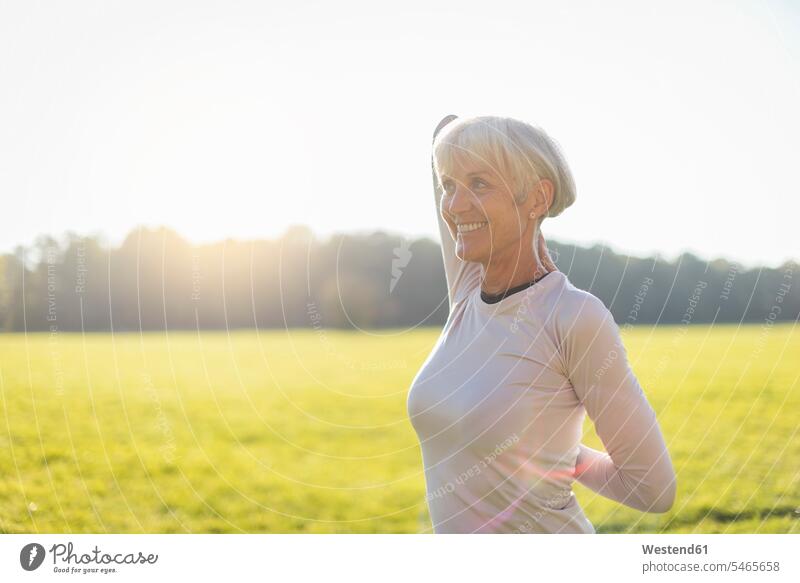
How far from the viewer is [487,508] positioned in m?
1.52

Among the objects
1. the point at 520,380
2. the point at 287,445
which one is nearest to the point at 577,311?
the point at 520,380

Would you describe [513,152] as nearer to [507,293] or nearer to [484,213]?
[484,213]

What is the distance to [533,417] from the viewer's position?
1.42 metres

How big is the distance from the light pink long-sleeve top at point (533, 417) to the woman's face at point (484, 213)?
11 centimetres

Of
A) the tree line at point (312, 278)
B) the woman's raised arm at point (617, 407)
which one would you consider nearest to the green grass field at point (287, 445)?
the tree line at point (312, 278)

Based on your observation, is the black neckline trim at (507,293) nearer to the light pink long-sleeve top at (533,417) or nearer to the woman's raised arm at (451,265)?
the light pink long-sleeve top at (533,417)

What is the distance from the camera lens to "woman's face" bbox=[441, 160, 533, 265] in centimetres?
147

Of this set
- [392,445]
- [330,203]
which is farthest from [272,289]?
[330,203]

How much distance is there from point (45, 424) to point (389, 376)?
6406 millimetres

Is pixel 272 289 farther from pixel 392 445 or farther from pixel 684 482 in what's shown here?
pixel 684 482

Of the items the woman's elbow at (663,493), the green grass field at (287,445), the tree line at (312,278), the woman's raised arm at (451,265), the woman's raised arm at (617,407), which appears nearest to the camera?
the woman's raised arm at (617,407)

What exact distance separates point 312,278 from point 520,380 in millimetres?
6328

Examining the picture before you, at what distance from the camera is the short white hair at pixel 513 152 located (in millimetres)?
1422

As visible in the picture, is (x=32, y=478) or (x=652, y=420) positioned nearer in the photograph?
(x=652, y=420)
